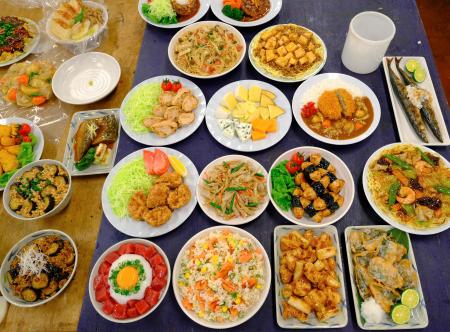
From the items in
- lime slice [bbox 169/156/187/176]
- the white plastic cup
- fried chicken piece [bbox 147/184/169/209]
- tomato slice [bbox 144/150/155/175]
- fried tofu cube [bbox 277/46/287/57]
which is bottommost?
fried chicken piece [bbox 147/184/169/209]

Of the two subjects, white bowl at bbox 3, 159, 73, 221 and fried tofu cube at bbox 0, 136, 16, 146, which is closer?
white bowl at bbox 3, 159, 73, 221

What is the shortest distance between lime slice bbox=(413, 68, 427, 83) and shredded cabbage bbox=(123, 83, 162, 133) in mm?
2810

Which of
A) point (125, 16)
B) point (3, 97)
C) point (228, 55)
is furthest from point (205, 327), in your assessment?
point (125, 16)

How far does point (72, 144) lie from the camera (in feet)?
11.7

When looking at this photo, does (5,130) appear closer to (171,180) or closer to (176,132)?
(176,132)

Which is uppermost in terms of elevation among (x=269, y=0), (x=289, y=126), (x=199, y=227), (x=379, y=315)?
(x=269, y=0)

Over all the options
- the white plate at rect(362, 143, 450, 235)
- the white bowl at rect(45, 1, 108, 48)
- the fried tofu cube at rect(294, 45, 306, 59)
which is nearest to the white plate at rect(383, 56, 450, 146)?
the white plate at rect(362, 143, 450, 235)

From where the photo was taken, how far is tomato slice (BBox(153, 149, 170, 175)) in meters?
3.15

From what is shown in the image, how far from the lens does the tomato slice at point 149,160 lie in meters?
3.18

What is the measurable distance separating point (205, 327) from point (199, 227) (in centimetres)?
84

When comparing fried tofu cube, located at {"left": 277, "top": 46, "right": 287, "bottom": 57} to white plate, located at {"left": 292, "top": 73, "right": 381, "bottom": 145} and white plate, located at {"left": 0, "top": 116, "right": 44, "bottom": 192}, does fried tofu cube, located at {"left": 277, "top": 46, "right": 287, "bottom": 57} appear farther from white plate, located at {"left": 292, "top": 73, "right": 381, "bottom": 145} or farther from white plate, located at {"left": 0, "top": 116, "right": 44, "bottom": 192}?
white plate, located at {"left": 0, "top": 116, "right": 44, "bottom": 192}

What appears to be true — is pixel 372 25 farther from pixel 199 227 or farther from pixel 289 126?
pixel 199 227

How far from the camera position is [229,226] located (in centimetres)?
276

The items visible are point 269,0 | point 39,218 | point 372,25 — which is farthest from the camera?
point 269,0
